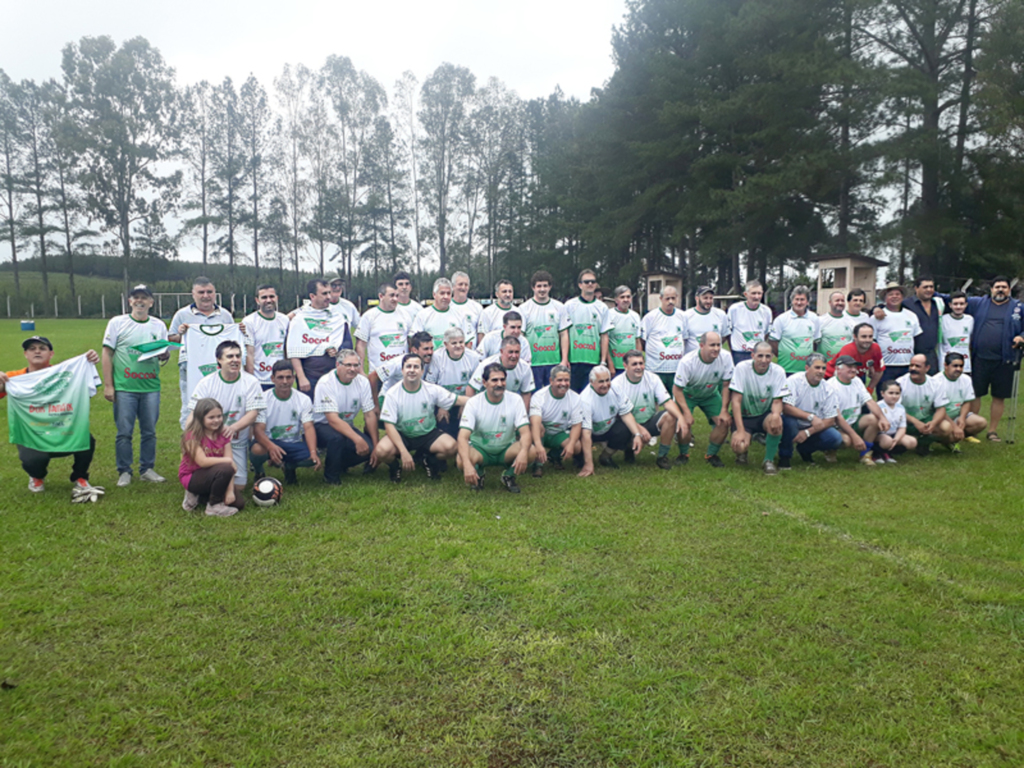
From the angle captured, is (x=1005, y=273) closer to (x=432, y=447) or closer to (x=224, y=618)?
(x=432, y=447)

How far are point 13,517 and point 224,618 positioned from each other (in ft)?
9.65

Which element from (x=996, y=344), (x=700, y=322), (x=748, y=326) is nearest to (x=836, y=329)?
(x=748, y=326)

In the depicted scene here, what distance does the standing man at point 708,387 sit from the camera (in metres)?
7.48

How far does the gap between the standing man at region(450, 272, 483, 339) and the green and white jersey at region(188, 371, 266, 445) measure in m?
2.24

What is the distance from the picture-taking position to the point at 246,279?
1660 inches

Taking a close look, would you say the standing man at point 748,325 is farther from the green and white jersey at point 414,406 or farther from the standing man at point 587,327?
the green and white jersey at point 414,406

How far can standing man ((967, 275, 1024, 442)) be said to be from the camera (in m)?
8.52

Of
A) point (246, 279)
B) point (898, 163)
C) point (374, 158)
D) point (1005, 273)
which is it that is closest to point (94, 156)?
point (246, 279)

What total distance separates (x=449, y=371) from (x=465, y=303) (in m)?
1.27

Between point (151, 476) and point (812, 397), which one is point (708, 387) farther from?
point (151, 476)

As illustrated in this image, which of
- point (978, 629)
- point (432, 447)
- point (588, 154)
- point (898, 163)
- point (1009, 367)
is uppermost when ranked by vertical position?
point (588, 154)

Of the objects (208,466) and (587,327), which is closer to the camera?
(208,466)

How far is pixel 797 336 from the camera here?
8.51m

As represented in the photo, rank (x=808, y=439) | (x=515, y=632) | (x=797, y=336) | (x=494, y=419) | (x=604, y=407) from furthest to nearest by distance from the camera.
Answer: (x=797, y=336), (x=808, y=439), (x=604, y=407), (x=494, y=419), (x=515, y=632)
